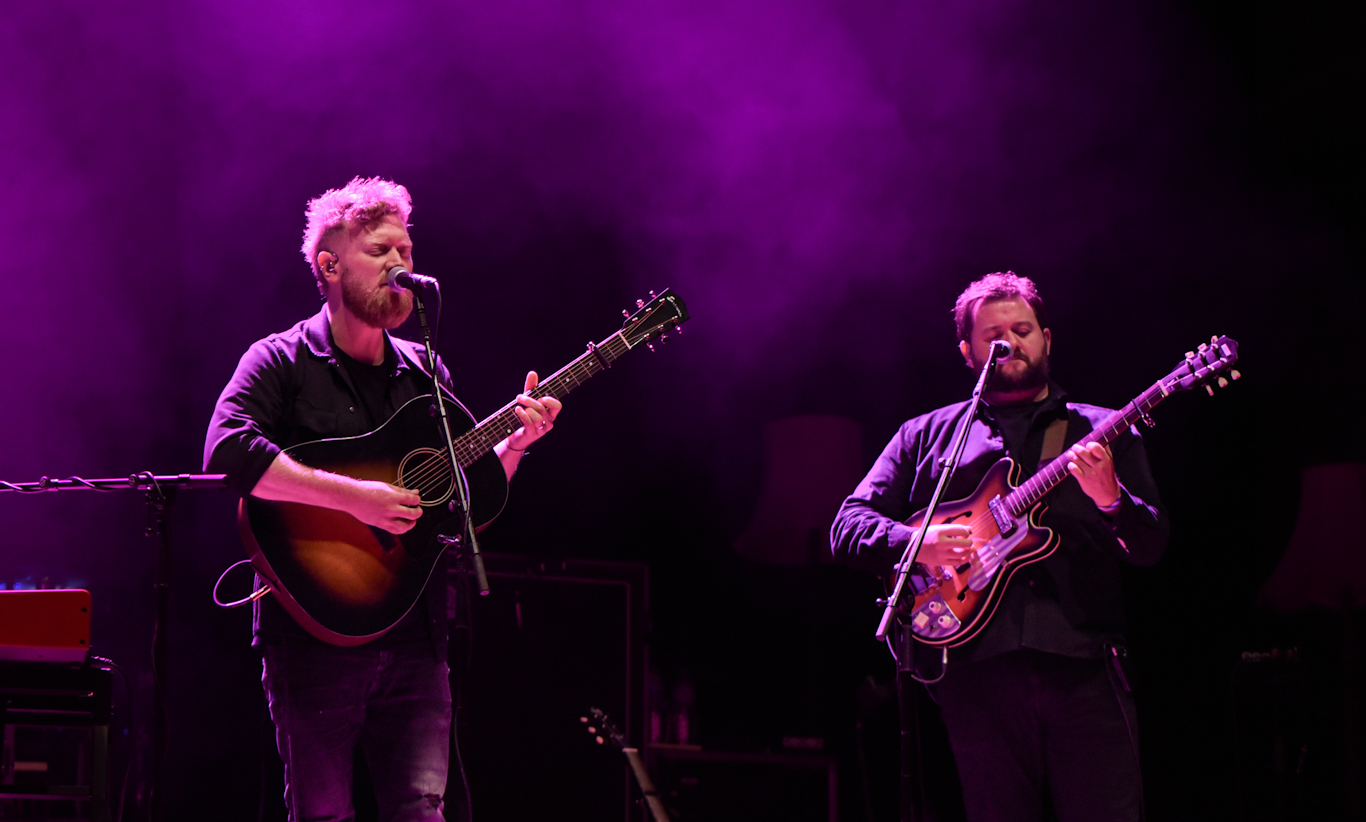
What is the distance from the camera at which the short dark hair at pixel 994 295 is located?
3.62m

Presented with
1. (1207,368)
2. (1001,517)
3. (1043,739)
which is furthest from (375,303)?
(1207,368)

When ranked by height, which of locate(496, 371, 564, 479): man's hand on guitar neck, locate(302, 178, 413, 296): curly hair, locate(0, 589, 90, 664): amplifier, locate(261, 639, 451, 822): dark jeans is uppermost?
locate(302, 178, 413, 296): curly hair

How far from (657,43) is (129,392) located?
275 centimetres

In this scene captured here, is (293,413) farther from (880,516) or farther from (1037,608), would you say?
(1037,608)

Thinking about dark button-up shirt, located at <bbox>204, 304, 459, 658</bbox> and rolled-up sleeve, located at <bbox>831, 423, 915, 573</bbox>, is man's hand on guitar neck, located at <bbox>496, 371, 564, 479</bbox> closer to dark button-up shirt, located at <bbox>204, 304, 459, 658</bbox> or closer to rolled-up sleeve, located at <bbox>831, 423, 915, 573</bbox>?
dark button-up shirt, located at <bbox>204, 304, 459, 658</bbox>

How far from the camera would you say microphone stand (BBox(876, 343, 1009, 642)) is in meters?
3.03

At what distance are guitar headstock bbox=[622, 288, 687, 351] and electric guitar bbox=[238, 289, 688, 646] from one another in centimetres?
48

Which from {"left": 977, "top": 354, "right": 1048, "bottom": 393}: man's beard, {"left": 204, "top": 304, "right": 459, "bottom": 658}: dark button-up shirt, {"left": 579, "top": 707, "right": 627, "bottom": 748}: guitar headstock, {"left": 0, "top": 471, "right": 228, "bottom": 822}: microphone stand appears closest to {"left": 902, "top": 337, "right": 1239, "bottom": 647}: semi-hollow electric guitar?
{"left": 977, "top": 354, "right": 1048, "bottom": 393}: man's beard

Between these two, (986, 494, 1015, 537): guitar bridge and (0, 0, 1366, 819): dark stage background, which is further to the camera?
(0, 0, 1366, 819): dark stage background

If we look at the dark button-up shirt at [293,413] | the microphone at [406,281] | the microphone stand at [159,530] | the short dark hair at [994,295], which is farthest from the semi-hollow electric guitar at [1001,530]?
the microphone stand at [159,530]

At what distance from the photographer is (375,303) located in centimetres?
298

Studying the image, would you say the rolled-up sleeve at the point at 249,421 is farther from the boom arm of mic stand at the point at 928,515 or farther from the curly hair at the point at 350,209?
the boom arm of mic stand at the point at 928,515

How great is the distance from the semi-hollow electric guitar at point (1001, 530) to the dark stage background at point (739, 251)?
176 centimetres

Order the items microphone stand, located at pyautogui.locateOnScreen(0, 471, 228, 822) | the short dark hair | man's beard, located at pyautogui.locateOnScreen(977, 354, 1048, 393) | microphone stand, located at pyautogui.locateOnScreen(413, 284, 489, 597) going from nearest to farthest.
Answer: microphone stand, located at pyautogui.locateOnScreen(413, 284, 489, 597), microphone stand, located at pyautogui.locateOnScreen(0, 471, 228, 822), man's beard, located at pyautogui.locateOnScreen(977, 354, 1048, 393), the short dark hair
